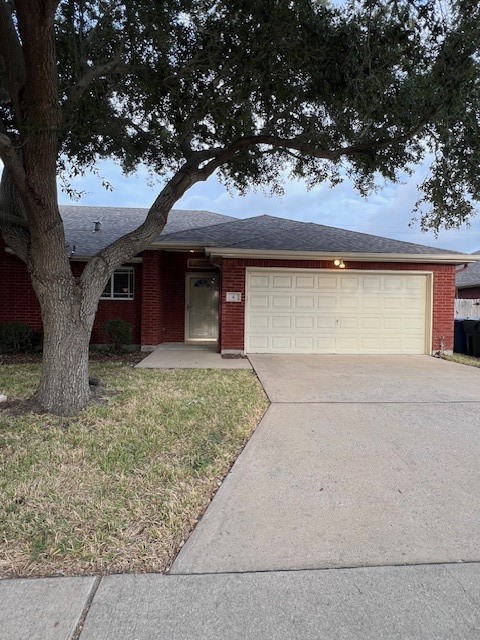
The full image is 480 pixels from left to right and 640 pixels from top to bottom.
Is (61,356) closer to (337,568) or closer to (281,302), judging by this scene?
(337,568)

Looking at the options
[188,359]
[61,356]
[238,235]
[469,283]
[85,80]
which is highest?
[85,80]

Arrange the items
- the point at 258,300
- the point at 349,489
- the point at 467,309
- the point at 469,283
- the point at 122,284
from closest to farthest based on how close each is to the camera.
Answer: the point at 349,489
the point at 258,300
the point at 122,284
the point at 467,309
the point at 469,283

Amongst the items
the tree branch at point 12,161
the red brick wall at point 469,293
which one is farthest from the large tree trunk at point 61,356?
the red brick wall at point 469,293

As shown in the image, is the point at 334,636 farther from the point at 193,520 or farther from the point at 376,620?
the point at 193,520

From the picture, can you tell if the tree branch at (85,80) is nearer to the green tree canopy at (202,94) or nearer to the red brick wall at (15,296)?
the green tree canopy at (202,94)

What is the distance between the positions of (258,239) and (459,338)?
22.1 feet

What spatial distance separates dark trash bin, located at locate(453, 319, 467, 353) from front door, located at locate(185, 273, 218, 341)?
7315mm

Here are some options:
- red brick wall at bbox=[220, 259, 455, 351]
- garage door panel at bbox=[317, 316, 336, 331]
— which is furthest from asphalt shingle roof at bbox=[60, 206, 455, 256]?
garage door panel at bbox=[317, 316, 336, 331]

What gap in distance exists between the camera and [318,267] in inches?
420

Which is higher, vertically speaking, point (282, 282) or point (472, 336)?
point (282, 282)

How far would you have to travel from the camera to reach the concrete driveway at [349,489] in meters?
2.58

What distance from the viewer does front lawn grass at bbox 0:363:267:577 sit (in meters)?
2.50

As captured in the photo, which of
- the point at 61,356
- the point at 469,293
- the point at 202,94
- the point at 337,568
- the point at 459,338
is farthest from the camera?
the point at 469,293

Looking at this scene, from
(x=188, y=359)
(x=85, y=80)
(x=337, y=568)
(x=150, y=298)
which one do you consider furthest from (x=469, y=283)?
(x=337, y=568)
